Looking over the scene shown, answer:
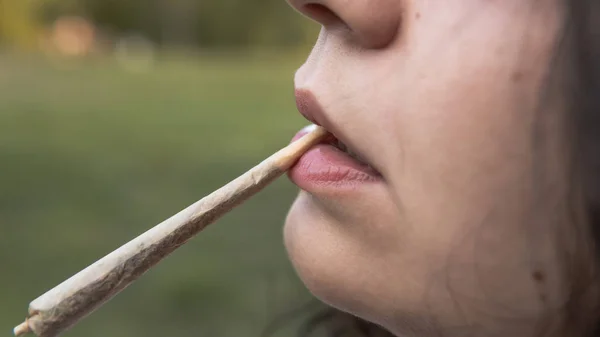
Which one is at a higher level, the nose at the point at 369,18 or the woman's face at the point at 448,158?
the nose at the point at 369,18

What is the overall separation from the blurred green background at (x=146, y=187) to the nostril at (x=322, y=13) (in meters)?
0.51

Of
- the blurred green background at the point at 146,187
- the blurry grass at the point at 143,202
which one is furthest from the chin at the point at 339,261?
the blurry grass at the point at 143,202

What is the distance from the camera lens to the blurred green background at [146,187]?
2.00 meters

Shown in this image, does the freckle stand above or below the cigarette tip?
above

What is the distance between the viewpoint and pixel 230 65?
1102 cm

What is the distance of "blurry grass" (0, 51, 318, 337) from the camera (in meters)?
1.99

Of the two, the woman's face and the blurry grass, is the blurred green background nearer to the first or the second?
the blurry grass

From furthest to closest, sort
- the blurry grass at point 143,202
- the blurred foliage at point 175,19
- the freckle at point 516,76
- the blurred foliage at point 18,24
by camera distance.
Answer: the blurred foliage at point 18,24 < the blurred foliage at point 175,19 < the blurry grass at point 143,202 < the freckle at point 516,76

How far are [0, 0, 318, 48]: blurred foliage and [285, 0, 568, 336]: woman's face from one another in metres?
13.1

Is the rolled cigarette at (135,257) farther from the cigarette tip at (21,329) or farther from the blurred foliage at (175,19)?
the blurred foliage at (175,19)

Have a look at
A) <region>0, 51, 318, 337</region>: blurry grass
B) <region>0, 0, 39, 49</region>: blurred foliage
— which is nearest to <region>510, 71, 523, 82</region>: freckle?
<region>0, 51, 318, 337</region>: blurry grass

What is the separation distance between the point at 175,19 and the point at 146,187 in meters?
14.7

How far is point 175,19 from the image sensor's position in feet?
56.9

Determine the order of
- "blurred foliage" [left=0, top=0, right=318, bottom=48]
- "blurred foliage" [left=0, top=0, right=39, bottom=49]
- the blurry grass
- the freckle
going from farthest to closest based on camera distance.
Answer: "blurred foliage" [left=0, top=0, right=39, bottom=49]
"blurred foliage" [left=0, top=0, right=318, bottom=48]
the blurry grass
the freckle
